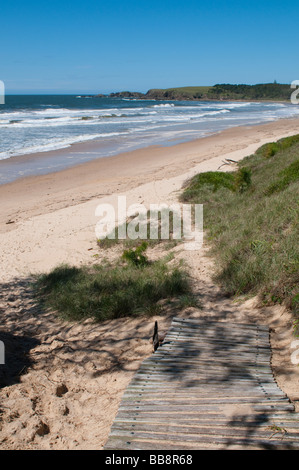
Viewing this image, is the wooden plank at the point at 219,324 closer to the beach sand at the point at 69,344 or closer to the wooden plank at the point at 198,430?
the beach sand at the point at 69,344

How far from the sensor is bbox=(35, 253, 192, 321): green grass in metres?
5.68

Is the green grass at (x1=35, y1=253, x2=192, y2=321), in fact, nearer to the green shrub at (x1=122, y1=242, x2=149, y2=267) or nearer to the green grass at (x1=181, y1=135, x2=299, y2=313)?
the green shrub at (x1=122, y1=242, x2=149, y2=267)

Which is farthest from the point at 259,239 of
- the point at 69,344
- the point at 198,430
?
the point at 198,430

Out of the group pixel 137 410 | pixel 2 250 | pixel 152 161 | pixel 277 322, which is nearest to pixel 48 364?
pixel 137 410

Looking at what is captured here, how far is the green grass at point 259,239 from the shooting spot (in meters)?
5.05

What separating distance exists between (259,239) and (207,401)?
357cm

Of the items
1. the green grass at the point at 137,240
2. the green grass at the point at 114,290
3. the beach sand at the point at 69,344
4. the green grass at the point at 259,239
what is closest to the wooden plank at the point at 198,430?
the beach sand at the point at 69,344

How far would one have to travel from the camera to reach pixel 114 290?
20.5ft

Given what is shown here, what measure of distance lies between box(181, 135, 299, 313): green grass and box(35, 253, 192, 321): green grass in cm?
78

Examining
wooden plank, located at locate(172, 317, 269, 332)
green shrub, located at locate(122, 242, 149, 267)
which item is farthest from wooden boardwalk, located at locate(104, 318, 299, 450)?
green shrub, located at locate(122, 242, 149, 267)

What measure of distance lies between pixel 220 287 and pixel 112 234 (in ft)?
13.8

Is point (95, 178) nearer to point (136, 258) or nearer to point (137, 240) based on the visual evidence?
point (137, 240)

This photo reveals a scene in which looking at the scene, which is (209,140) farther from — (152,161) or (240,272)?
(240,272)

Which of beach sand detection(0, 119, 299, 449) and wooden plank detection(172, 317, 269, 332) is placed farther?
wooden plank detection(172, 317, 269, 332)
